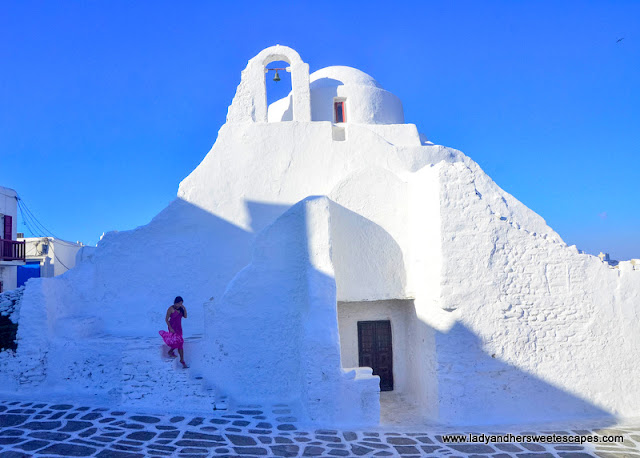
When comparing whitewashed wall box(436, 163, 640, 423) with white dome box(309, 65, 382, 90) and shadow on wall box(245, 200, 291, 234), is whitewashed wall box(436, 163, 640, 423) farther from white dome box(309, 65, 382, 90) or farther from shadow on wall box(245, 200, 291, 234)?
white dome box(309, 65, 382, 90)

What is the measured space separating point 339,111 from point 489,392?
7291mm

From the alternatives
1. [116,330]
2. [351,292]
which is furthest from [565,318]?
[116,330]

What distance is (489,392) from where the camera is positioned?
7574 mm

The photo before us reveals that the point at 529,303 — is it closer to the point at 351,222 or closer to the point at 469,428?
the point at 469,428

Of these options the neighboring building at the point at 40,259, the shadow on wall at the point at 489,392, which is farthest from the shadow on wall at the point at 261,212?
the neighboring building at the point at 40,259

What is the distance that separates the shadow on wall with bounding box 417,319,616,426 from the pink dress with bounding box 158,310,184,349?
428 cm

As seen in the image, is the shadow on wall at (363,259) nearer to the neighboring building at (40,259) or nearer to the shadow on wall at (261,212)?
the shadow on wall at (261,212)

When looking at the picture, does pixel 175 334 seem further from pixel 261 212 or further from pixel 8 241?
pixel 8 241

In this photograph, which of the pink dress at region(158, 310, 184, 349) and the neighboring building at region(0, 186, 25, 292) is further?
the neighboring building at region(0, 186, 25, 292)

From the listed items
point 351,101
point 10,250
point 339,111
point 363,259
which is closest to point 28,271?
point 10,250

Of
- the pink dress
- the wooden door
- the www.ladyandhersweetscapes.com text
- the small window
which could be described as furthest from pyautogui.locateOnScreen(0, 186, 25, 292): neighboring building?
the www.ladyandhersweetscapes.com text

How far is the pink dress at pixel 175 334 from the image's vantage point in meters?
7.70

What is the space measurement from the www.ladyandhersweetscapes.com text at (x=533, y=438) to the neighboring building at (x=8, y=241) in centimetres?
1694

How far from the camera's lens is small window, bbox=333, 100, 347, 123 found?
11.6m
